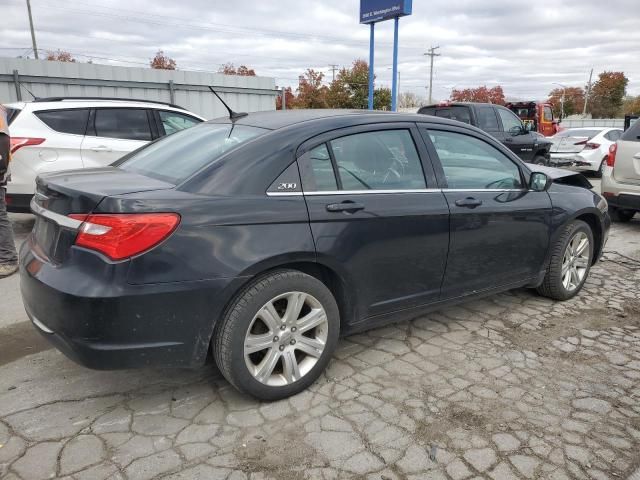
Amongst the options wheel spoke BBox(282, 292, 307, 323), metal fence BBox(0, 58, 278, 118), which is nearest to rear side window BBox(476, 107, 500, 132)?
metal fence BBox(0, 58, 278, 118)

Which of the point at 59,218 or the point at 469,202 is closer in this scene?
the point at 59,218

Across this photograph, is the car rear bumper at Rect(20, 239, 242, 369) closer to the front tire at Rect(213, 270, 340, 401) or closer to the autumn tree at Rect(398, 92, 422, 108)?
the front tire at Rect(213, 270, 340, 401)

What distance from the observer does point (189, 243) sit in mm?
2508

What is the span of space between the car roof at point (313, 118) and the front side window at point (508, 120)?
28.9 ft

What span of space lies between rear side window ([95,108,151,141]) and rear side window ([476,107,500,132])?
7204 mm

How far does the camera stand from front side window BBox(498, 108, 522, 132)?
38.4 feet

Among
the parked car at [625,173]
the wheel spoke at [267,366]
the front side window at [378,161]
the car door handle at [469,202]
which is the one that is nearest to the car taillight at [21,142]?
the front side window at [378,161]

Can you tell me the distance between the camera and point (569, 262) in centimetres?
452

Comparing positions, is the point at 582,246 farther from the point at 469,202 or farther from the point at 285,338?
the point at 285,338

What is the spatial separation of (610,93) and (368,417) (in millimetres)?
86408

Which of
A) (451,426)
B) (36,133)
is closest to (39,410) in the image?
(451,426)

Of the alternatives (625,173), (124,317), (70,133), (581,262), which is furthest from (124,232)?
(625,173)

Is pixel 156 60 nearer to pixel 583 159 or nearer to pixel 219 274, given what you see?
pixel 583 159

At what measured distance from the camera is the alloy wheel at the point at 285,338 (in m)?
2.77
